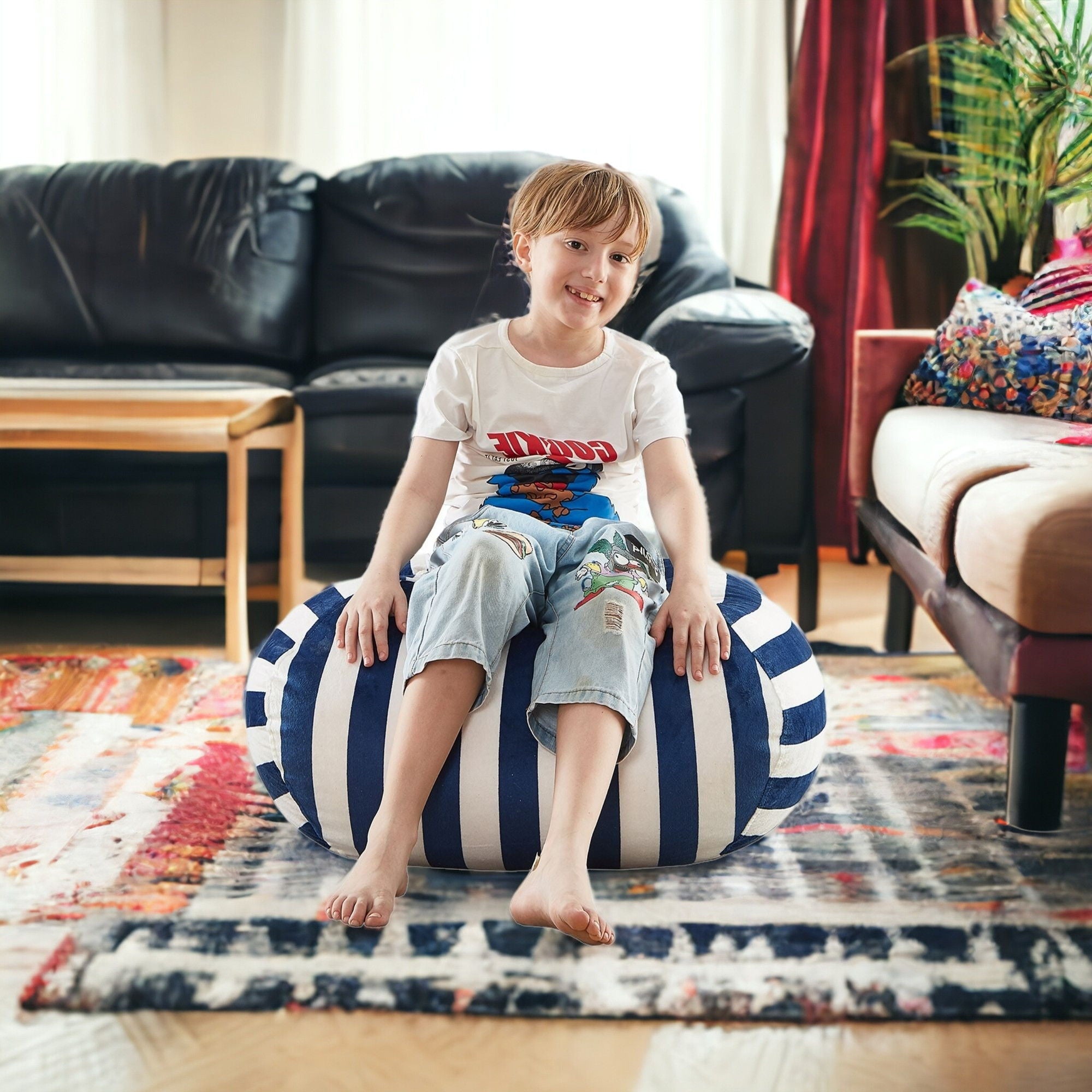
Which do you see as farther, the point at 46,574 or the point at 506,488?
the point at 46,574

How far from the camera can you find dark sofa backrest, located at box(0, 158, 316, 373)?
2.74 metres

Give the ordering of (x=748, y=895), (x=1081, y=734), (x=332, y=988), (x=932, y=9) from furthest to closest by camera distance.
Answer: (x=932, y=9), (x=1081, y=734), (x=748, y=895), (x=332, y=988)

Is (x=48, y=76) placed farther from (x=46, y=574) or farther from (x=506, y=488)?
(x=506, y=488)

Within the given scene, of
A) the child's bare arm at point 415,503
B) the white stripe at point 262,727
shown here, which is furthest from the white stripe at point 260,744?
the child's bare arm at point 415,503

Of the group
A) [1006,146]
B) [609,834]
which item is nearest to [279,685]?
[609,834]

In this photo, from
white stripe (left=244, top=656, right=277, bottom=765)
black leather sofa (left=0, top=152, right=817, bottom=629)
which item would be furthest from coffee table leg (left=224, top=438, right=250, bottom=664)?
white stripe (left=244, top=656, right=277, bottom=765)

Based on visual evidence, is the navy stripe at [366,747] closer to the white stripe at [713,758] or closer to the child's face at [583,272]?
the white stripe at [713,758]

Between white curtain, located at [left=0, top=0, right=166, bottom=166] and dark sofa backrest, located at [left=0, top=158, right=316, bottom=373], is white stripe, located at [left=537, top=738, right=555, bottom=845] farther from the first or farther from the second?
white curtain, located at [left=0, top=0, right=166, bottom=166]

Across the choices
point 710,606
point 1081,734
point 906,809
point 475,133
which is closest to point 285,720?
point 710,606

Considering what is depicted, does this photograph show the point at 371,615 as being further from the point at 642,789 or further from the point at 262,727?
the point at 642,789

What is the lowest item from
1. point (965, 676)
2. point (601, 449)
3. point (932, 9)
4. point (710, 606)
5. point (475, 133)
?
point (965, 676)

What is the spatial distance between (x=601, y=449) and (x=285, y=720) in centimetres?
52

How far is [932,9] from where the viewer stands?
2939 mm

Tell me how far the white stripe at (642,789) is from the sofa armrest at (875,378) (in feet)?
3.90
